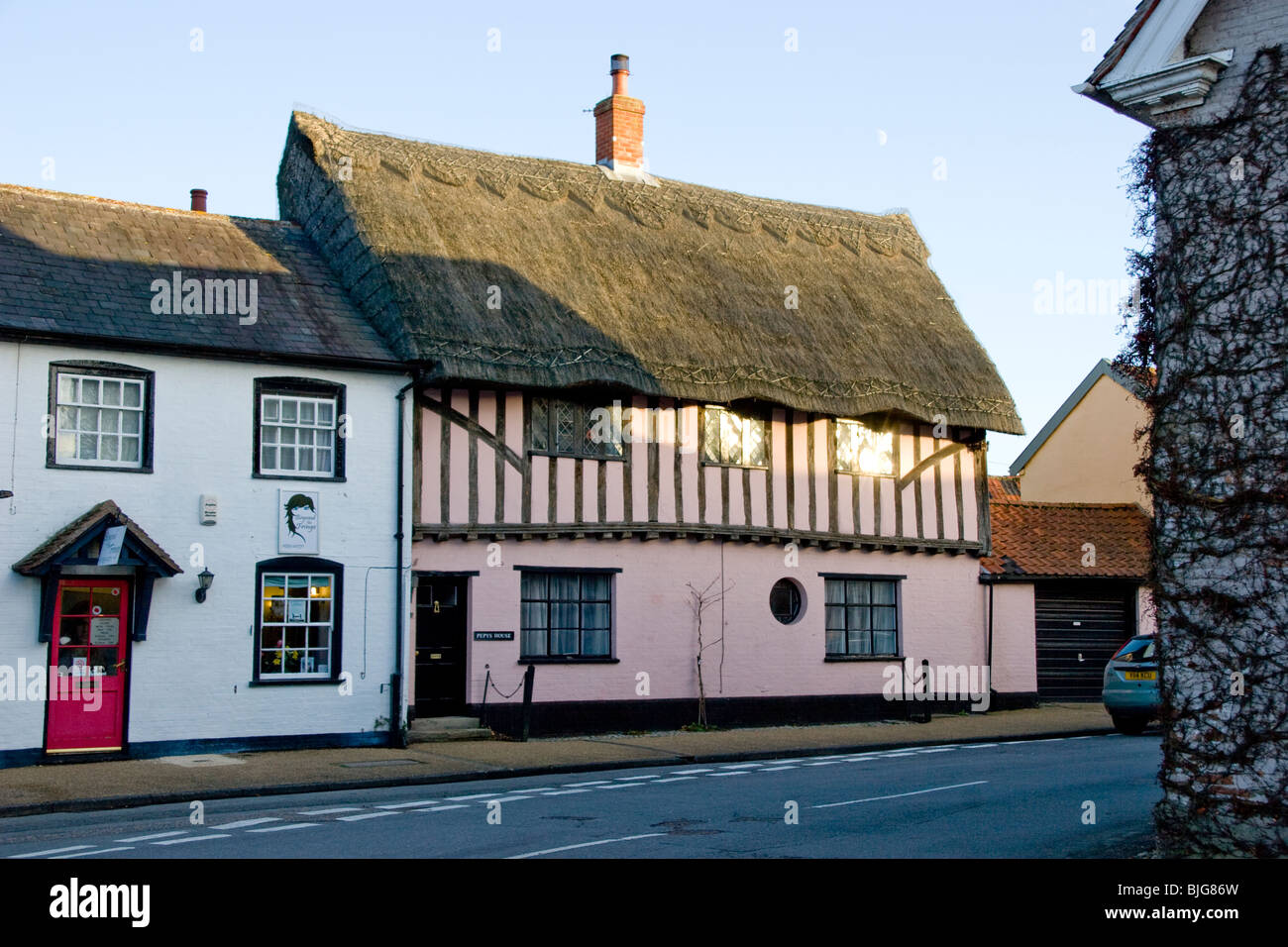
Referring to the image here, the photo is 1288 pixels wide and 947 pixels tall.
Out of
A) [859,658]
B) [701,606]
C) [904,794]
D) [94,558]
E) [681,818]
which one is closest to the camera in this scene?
[681,818]

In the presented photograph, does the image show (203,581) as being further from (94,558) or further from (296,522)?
(296,522)

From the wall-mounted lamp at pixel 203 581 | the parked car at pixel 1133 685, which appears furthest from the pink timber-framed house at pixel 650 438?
the parked car at pixel 1133 685

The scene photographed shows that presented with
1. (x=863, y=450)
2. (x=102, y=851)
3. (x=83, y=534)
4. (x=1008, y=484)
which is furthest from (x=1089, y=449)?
(x=102, y=851)

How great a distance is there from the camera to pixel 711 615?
21.3 metres

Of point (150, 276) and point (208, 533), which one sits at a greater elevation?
point (150, 276)

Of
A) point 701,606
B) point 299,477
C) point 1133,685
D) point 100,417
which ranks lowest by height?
point 1133,685

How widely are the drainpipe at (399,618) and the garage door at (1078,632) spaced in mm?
12444

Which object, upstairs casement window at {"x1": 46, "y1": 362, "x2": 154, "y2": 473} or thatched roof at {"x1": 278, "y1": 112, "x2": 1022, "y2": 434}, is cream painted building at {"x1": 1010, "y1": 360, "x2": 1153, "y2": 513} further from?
upstairs casement window at {"x1": 46, "y1": 362, "x2": 154, "y2": 473}

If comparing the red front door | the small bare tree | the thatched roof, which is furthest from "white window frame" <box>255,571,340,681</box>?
the small bare tree

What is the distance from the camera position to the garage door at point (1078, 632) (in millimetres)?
25516

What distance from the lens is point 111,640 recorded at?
1678 centimetres

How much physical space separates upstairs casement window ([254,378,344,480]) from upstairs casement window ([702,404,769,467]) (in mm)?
5874

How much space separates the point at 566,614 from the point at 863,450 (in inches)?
241
